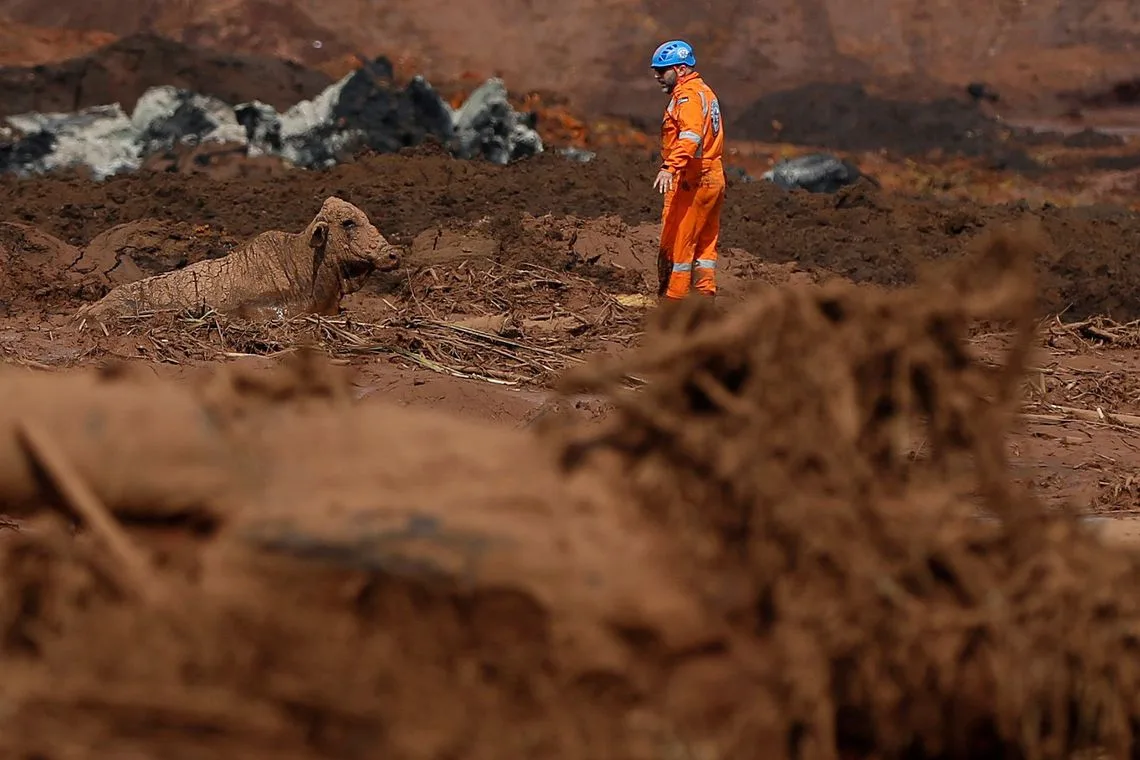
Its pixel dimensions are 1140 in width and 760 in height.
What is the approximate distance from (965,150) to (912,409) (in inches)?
914

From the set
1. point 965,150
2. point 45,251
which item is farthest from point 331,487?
point 965,150

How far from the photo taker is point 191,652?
2.74 meters

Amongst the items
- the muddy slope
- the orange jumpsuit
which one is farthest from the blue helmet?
the muddy slope

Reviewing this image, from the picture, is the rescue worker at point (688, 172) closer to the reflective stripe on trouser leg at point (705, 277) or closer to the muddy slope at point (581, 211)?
the reflective stripe on trouser leg at point (705, 277)

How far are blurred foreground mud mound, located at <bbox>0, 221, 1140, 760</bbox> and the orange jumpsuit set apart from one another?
6.66 meters

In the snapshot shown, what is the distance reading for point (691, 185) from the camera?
9.81m

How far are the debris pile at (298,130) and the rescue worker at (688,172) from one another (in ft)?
25.4

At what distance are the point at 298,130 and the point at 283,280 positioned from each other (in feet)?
26.8

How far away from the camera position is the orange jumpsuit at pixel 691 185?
959cm

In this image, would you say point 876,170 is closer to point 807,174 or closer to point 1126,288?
point 807,174

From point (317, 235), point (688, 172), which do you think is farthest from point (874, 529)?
point (317, 235)

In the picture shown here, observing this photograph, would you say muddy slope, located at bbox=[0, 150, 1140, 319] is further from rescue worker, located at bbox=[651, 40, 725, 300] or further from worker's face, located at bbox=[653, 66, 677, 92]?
worker's face, located at bbox=[653, 66, 677, 92]

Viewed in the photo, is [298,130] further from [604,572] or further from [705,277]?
[604,572]

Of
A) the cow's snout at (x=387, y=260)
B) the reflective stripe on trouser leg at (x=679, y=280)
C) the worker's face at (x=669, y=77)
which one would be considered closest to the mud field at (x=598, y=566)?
the reflective stripe on trouser leg at (x=679, y=280)
